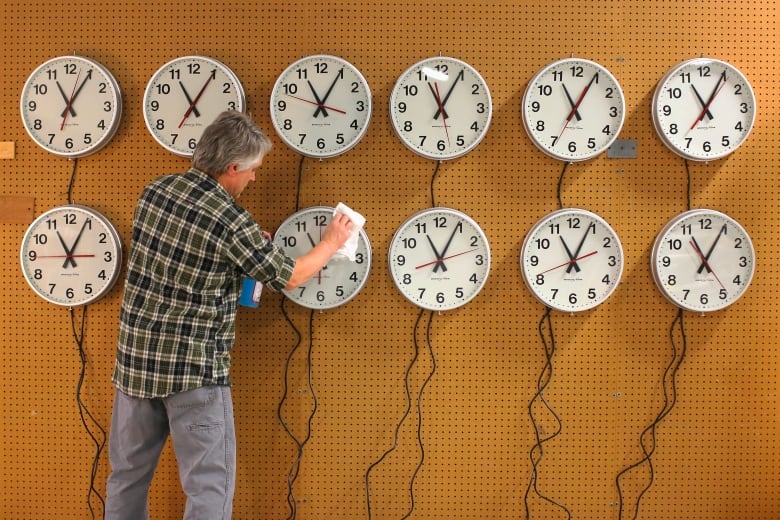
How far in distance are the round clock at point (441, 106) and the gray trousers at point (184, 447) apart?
1249 millimetres

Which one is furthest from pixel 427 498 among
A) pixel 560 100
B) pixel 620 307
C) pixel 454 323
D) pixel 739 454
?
pixel 560 100

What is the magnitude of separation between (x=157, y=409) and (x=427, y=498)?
119 centimetres

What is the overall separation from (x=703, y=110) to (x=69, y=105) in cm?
265

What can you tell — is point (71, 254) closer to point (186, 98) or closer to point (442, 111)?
point (186, 98)

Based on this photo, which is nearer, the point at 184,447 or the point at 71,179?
Answer: the point at 184,447

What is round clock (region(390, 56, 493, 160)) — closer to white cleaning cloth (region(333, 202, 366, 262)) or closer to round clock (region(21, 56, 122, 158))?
white cleaning cloth (region(333, 202, 366, 262))

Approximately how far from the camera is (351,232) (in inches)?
79.3

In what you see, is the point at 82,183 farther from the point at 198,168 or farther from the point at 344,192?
the point at 344,192

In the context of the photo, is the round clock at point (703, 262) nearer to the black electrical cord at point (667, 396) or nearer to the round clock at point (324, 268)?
the black electrical cord at point (667, 396)

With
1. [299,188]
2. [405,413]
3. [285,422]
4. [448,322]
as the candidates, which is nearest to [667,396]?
[448,322]

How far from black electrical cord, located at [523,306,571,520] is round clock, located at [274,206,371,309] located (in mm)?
804

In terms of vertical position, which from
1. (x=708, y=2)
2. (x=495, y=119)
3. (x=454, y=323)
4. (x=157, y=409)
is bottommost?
(x=157, y=409)

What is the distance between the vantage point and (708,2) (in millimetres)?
2230

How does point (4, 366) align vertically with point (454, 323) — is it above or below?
below
